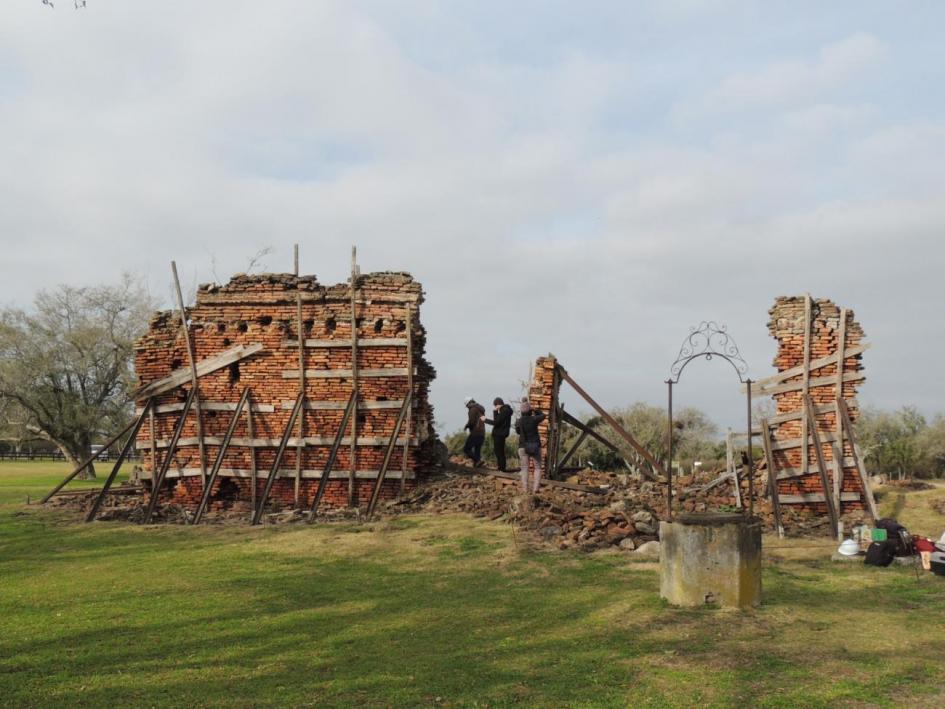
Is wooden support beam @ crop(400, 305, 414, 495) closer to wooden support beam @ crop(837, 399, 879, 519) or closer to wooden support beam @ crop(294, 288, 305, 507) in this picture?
wooden support beam @ crop(294, 288, 305, 507)

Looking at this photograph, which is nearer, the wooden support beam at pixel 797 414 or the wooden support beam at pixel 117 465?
the wooden support beam at pixel 797 414

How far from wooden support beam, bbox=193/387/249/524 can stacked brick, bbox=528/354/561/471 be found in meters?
5.77

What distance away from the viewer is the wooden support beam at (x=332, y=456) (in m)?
14.3

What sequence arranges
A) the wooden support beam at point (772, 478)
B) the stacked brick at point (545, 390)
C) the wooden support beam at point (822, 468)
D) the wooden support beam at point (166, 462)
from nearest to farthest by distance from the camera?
the wooden support beam at point (822, 468)
the wooden support beam at point (772, 478)
the wooden support beam at point (166, 462)
the stacked brick at point (545, 390)

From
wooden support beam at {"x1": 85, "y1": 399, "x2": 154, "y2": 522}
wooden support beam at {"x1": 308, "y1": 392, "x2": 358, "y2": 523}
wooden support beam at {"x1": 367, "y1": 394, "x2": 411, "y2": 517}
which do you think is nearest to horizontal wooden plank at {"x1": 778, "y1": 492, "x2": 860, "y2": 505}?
wooden support beam at {"x1": 367, "y1": 394, "x2": 411, "y2": 517}

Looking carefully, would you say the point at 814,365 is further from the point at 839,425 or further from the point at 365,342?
the point at 365,342

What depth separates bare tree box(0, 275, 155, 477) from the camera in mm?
30281

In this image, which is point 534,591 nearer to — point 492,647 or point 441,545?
point 492,647

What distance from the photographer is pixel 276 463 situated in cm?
1447

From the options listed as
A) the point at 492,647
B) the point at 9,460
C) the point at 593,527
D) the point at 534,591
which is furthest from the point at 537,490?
the point at 9,460

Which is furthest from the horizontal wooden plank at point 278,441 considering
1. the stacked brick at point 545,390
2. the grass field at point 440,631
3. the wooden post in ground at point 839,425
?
the wooden post in ground at point 839,425

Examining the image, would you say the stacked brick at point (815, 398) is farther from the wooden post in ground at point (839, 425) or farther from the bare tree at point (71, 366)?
the bare tree at point (71, 366)

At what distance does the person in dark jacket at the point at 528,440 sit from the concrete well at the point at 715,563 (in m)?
5.58

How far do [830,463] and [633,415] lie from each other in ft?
72.1
